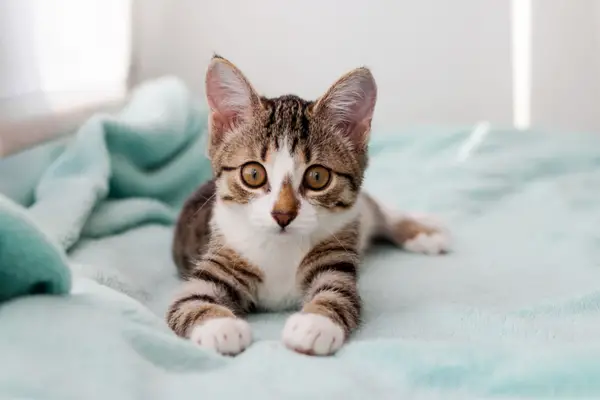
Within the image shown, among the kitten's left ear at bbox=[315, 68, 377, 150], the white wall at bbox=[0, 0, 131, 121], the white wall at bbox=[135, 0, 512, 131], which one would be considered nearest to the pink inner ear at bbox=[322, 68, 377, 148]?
the kitten's left ear at bbox=[315, 68, 377, 150]

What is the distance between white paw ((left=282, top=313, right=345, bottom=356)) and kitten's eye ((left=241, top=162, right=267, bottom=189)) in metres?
0.24

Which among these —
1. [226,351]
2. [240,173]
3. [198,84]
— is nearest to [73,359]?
[226,351]

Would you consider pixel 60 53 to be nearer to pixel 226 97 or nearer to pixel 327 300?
pixel 226 97

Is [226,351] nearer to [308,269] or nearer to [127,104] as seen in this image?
[308,269]

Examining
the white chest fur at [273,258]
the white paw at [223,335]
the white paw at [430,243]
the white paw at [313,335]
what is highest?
the white paw at [430,243]

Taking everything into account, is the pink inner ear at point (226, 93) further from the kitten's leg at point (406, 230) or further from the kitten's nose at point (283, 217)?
the kitten's leg at point (406, 230)

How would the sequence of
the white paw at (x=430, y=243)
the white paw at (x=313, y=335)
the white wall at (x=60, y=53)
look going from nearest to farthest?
the white paw at (x=313, y=335)
the white paw at (x=430, y=243)
the white wall at (x=60, y=53)

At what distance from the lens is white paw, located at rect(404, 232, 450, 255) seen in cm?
145

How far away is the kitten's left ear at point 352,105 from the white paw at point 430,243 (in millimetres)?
377

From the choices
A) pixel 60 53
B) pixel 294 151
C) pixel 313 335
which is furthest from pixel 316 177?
pixel 60 53

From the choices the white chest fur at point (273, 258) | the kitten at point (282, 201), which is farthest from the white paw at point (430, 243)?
the white chest fur at point (273, 258)

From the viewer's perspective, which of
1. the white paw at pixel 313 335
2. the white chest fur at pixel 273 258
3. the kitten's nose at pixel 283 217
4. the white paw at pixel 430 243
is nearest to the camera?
the white paw at pixel 313 335

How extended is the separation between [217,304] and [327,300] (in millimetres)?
167

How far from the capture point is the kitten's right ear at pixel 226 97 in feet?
3.57
